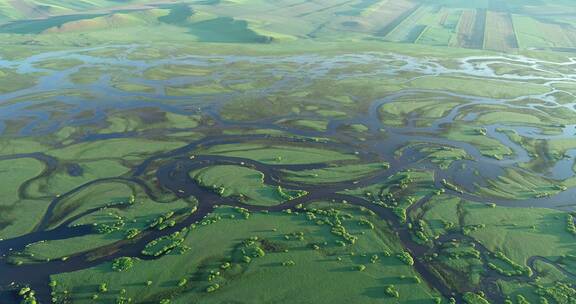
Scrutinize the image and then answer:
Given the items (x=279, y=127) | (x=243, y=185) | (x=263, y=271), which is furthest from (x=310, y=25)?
(x=263, y=271)

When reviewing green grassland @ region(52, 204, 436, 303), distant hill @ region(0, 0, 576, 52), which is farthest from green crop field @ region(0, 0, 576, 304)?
distant hill @ region(0, 0, 576, 52)

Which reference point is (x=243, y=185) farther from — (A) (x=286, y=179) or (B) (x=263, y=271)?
Answer: (B) (x=263, y=271)

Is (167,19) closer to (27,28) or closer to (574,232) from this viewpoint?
(27,28)

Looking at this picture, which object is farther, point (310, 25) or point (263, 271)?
point (310, 25)

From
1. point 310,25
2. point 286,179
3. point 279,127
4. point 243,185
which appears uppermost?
point 310,25

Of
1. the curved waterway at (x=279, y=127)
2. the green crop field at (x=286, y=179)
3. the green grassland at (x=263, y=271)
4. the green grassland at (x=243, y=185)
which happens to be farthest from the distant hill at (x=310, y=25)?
the green grassland at (x=263, y=271)

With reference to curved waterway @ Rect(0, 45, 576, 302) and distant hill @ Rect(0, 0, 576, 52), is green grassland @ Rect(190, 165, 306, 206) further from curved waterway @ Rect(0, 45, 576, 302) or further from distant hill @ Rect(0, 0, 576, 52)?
distant hill @ Rect(0, 0, 576, 52)

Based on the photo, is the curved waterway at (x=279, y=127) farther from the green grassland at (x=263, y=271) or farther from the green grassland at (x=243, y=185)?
the green grassland at (x=263, y=271)

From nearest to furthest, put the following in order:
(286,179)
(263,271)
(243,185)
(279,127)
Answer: (263,271), (243,185), (286,179), (279,127)
